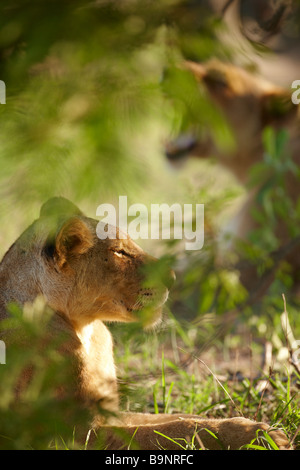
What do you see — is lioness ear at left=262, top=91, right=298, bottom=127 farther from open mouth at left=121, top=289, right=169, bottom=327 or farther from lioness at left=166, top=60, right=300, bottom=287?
open mouth at left=121, top=289, right=169, bottom=327

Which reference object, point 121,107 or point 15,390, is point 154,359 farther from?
point 121,107

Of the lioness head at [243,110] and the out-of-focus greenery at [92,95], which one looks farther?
the lioness head at [243,110]

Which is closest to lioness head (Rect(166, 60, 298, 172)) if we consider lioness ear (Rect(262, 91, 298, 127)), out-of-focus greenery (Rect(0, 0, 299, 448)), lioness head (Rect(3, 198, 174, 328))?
lioness ear (Rect(262, 91, 298, 127))

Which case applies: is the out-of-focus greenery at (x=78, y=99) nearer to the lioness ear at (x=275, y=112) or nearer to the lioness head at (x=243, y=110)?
the lioness head at (x=243, y=110)

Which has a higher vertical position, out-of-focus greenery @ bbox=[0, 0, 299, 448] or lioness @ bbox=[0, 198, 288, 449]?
out-of-focus greenery @ bbox=[0, 0, 299, 448]

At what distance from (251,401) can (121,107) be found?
2.07 meters

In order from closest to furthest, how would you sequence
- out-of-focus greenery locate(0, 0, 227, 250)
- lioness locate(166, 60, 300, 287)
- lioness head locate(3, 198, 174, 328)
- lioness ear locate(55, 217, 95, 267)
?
out-of-focus greenery locate(0, 0, 227, 250), lioness ear locate(55, 217, 95, 267), lioness head locate(3, 198, 174, 328), lioness locate(166, 60, 300, 287)

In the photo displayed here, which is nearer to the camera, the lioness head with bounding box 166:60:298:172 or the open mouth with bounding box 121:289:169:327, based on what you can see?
the open mouth with bounding box 121:289:169:327

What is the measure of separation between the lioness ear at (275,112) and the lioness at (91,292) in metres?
2.86

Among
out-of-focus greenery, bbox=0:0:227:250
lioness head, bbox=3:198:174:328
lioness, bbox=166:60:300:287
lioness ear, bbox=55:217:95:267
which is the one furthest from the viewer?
lioness, bbox=166:60:300:287

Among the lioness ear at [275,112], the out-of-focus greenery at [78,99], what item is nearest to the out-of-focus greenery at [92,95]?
the out-of-focus greenery at [78,99]

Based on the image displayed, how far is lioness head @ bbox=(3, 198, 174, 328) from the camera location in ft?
6.99

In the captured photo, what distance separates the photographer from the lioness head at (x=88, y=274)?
2.13m

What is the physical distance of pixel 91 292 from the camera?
2.20 m
